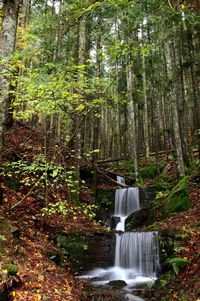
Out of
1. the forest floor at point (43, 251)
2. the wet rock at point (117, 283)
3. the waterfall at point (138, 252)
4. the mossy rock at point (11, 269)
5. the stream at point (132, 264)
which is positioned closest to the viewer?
the mossy rock at point (11, 269)

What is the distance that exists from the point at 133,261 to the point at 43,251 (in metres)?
3.37

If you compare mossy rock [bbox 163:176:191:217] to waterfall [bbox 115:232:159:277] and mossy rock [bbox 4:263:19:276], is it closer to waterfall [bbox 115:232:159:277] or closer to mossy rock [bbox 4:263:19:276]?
waterfall [bbox 115:232:159:277]

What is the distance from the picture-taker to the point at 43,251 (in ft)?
22.1

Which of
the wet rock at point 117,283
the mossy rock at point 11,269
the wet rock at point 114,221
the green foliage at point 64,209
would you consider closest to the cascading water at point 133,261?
the wet rock at point 117,283

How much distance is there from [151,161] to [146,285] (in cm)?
1333

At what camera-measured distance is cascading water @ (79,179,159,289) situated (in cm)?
791

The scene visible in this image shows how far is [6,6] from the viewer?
6492mm

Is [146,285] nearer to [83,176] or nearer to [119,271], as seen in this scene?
[119,271]

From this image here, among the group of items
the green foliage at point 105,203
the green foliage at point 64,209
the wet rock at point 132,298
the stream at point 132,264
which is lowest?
the wet rock at point 132,298

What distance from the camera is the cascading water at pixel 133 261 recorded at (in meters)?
7.91

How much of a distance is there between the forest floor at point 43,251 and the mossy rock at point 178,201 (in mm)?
328

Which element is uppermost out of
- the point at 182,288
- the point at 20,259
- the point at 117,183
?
the point at 117,183

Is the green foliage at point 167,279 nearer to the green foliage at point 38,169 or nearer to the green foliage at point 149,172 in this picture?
the green foliage at point 38,169

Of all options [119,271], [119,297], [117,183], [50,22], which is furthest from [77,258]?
[50,22]
